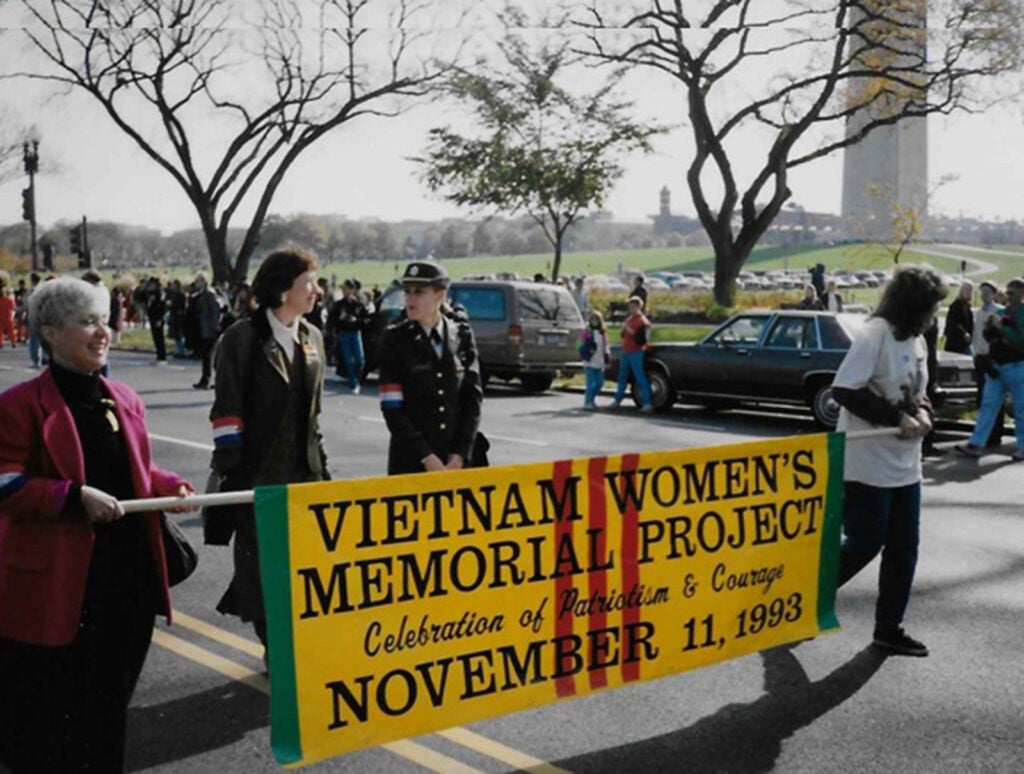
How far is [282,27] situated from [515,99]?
767 centimetres

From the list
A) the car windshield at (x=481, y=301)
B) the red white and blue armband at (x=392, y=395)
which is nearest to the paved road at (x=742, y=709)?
the red white and blue armband at (x=392, y=395)

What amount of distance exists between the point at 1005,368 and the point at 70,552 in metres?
11.1

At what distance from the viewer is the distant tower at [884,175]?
213ft

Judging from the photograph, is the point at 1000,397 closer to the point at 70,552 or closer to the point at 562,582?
the point at 562,582

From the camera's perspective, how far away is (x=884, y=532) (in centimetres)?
551

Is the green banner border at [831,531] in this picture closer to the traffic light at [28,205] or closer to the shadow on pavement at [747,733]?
the shadow on pavement at [747,733]

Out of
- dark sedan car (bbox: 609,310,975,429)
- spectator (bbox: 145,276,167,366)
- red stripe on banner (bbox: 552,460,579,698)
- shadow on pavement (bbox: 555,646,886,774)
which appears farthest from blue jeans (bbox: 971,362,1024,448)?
spectator (bbox: 145,276,167,366)

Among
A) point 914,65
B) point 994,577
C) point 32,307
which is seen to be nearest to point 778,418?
point 994,577

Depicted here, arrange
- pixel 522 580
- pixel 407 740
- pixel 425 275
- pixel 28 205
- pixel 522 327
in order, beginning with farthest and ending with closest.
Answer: pixel 28 205
pixel 522 327
pixel 425 275
pixel 407 740
pixel 522 580

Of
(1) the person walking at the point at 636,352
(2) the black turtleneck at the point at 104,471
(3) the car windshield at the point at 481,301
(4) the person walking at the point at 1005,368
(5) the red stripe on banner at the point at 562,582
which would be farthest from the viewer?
(3) the car windshield at the point at 481,301

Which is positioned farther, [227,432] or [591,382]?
[591,382]

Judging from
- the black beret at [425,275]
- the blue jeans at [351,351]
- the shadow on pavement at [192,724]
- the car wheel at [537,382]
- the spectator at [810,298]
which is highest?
the black beret at [425,275]

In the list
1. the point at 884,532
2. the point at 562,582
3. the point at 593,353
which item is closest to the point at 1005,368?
the point at 593,353

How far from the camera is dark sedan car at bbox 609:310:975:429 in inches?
590
